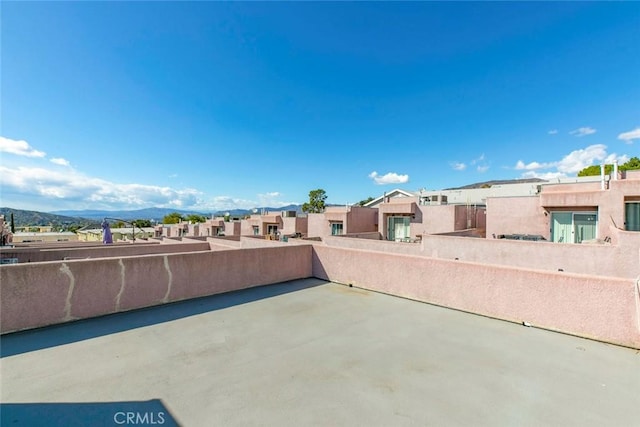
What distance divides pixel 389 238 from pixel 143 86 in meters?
20.1

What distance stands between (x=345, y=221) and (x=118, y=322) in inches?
704

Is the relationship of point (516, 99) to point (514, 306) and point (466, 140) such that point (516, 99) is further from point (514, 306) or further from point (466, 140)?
point (514, 306)

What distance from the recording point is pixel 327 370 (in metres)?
3.68

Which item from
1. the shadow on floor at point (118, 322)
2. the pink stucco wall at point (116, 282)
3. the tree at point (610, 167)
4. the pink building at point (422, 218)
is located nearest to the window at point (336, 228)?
the pink building at point (422, 218)

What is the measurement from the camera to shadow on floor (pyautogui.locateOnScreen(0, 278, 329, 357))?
451 centimetres

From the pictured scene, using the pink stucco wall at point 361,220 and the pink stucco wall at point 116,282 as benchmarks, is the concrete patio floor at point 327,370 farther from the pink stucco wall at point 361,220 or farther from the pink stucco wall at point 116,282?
the pink stucco wall at point 361,220

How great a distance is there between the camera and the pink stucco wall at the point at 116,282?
5.00 metres

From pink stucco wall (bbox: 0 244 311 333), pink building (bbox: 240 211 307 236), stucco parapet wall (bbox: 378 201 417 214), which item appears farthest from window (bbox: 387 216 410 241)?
pink stucco wall (bbox: 0 244 311 333)

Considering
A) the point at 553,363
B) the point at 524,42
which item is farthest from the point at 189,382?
the point at 524,42

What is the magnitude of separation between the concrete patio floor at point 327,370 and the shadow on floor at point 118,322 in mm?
44

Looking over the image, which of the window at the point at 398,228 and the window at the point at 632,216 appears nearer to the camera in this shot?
the window at the point at 632,216

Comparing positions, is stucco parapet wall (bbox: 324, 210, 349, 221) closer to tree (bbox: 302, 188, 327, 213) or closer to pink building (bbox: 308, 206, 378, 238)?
pink building (bbox: 308, 206, 378, 238)

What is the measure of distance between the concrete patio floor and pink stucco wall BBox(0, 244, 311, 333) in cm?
35

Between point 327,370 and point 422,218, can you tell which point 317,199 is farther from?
point 327,370
